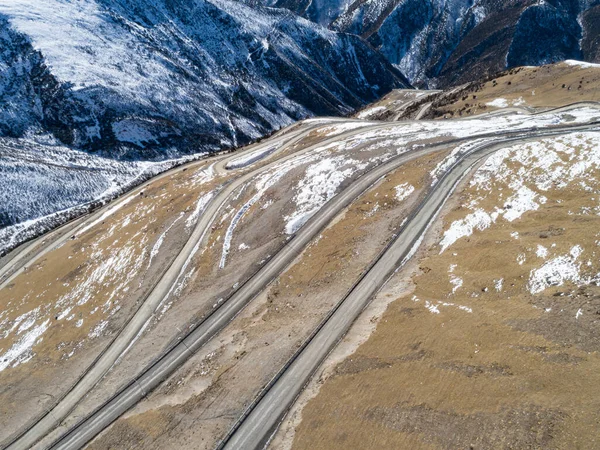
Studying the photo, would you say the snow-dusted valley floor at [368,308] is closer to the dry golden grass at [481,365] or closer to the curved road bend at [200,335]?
the dry golden grass at [481,365]

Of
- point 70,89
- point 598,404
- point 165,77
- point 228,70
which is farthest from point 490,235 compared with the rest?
point 228,70

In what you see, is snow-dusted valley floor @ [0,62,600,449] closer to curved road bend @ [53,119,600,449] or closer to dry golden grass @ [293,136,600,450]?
dry golden grass @ [293,136,600,450]

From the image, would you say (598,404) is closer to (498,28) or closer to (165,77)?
(165,77)

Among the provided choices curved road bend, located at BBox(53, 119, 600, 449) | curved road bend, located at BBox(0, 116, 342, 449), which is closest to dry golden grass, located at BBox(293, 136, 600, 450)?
curved road bend, located at BBox(53, 119, 600, 449)

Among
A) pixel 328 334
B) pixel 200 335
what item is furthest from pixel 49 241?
pixel 328 334

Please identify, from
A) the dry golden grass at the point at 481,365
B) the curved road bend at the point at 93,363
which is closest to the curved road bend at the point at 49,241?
the curved road bend at the point at 93,363

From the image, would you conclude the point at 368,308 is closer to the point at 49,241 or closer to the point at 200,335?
the point at 200,335

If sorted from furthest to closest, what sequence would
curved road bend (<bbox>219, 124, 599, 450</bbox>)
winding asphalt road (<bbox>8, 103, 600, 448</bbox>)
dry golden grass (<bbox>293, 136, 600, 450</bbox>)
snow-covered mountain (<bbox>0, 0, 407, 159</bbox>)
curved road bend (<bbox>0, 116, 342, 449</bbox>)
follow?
snow-covered mountain (<bbox>0, 0, 407, 159</bbox>), curved road bend (<bbox>0, 116, 342, 449</bbox>), winding asphalt road (<bbox>8, 103, 600, 448</bbox>), curved road bend (<bbox>219, 124, 599, 450</bbox>), dry golden grass (<bbox>293, 136, 600, 450</bbox>)
